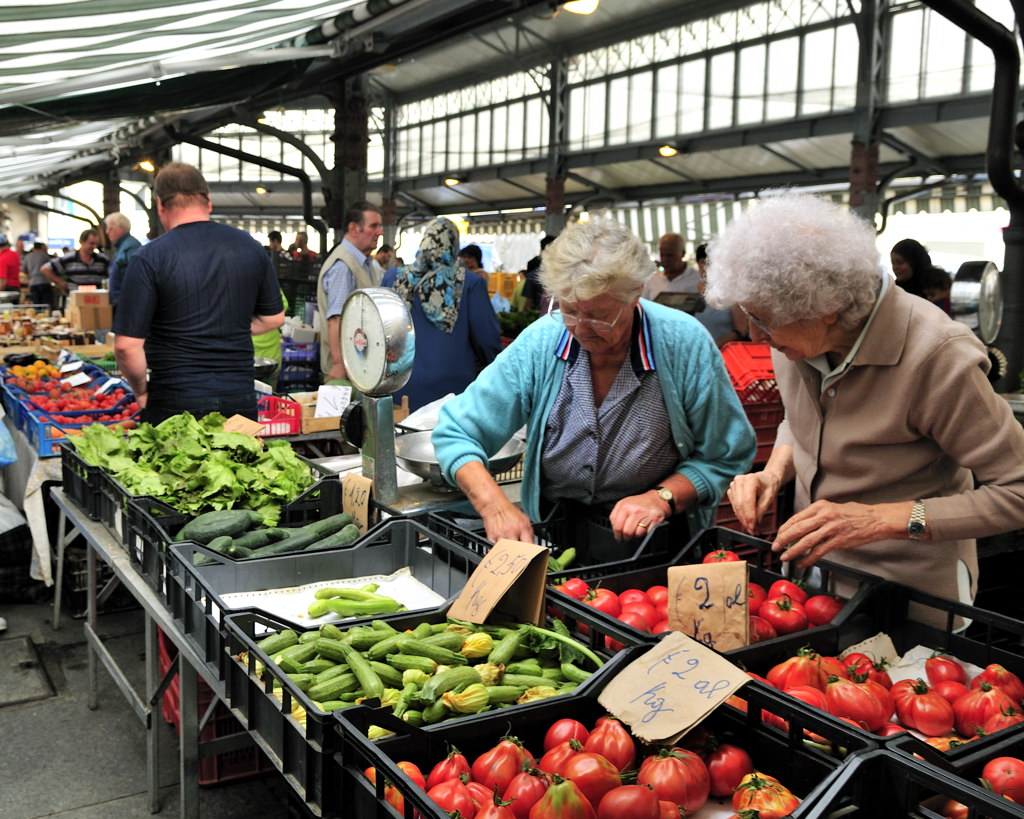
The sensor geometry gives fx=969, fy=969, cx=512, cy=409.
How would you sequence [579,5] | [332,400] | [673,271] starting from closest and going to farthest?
[332,400] < [579,5] < [673,271]

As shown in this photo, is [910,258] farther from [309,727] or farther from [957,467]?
[309,727]

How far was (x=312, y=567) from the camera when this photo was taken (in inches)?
96.0

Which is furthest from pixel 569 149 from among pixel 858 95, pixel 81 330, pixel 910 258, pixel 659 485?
pixel 659 485

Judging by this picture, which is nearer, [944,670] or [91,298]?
[944,670]

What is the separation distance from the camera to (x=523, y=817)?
1.33 metres

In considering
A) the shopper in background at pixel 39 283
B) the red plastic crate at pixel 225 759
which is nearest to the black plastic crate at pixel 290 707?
the red plastic crate at pixel 225 759

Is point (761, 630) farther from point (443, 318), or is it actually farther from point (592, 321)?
point (443, 318)

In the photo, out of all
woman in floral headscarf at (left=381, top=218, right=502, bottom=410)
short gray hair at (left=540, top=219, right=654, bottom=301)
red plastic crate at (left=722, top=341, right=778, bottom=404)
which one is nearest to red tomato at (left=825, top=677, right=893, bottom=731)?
short gray hair at (left=540, top=219, right=654, bottom=301)

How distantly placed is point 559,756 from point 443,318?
11.7 ft

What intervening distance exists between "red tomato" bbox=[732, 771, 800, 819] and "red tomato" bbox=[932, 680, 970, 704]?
0.43 metres

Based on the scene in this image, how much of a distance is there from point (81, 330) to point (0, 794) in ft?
20.6

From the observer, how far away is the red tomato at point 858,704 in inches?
62.2

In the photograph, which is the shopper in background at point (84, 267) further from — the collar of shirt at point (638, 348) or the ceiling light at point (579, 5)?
the collar of shirt at point (638, 348)

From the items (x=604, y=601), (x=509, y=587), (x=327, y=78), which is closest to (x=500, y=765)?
(x=509, y=587)
